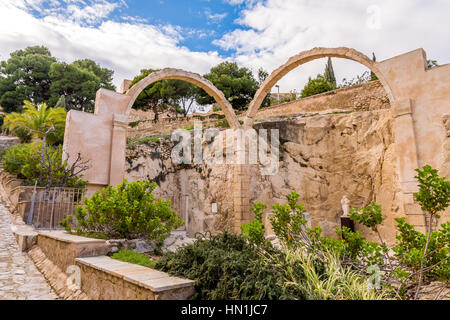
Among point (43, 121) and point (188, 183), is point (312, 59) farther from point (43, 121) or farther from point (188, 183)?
point (43, 121)

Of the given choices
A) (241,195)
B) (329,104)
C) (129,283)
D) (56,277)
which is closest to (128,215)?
(56,277)

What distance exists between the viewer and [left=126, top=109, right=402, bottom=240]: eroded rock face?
371 inches

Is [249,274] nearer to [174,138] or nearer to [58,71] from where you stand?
[174,138]

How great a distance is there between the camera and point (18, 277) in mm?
3941

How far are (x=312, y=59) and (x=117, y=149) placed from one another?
6.63 meters

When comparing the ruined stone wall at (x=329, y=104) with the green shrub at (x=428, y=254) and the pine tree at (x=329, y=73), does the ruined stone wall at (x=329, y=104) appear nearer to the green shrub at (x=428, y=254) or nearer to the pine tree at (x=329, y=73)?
the pine tree at (x=329, y=73)

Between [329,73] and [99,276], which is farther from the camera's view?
[329,73]

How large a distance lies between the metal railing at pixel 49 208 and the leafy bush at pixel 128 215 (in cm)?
209

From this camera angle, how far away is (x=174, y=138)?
13.8m

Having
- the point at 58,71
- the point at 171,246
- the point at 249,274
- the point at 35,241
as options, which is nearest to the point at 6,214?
the point at 35,241

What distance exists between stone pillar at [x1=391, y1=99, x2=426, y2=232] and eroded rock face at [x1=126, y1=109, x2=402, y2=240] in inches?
98.5

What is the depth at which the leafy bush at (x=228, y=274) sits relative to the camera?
212cm

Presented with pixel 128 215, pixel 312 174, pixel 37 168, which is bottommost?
pixel 128 215
